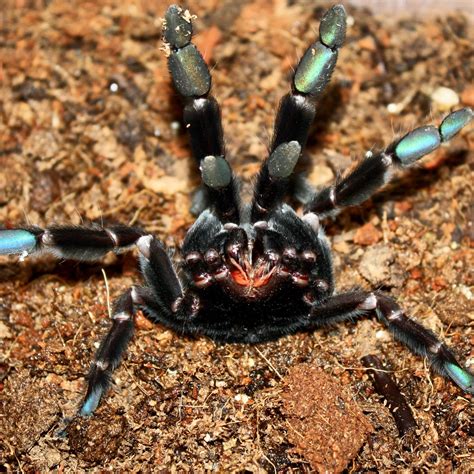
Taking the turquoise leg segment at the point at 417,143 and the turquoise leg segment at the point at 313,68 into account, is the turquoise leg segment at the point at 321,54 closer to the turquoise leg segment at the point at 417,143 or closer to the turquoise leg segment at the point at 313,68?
the turquoise leg segment at the point at 313,68

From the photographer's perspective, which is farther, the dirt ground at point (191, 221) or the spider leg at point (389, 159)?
the spider leg at point (389, 159)

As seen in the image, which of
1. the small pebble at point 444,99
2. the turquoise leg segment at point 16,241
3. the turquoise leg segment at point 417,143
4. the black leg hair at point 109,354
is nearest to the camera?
the turquoise leg segment at point 16,241

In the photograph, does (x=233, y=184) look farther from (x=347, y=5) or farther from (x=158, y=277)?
(x=347, y=5)

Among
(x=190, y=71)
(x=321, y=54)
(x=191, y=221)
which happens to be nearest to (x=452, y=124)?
(x=321, y=54)

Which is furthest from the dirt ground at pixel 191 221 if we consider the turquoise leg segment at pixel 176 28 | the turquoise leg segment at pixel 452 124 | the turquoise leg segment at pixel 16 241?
the turquoise leg segment at pixel 176 28

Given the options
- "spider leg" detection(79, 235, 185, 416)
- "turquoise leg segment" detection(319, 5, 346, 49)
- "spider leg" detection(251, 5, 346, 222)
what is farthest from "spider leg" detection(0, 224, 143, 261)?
"turquoise leg segment" detection(319, 5, 346, 49)

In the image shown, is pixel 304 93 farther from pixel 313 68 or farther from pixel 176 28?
pixel 176 28
